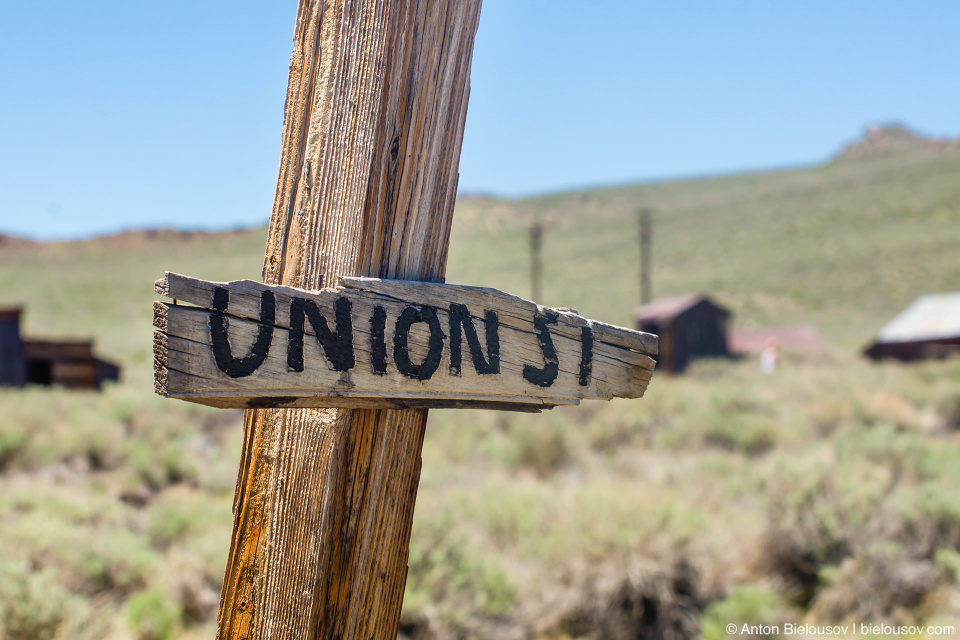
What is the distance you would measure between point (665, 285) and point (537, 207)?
144ft

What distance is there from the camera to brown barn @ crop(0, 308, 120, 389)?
14.7 m

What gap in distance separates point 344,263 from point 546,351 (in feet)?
1.33

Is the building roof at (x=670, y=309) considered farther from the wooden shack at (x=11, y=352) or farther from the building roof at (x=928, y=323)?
the wooden shack at (x=11, y=352)

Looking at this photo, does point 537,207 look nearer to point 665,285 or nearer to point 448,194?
point 665,285

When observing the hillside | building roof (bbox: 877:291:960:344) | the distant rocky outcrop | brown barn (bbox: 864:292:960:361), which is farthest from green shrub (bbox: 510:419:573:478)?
the distant rocky outcrop

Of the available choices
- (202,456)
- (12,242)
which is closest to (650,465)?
(202,456)

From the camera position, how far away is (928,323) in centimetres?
2659

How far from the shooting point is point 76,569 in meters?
4.57

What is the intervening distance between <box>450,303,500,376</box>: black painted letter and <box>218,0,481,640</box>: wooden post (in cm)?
12

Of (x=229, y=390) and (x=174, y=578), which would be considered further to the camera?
(x=174, y=578)

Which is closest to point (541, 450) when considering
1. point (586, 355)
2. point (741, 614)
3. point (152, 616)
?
point (741, 614)

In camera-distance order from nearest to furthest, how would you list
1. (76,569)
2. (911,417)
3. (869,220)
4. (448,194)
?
(448,194)
(76,569)
(911,417)
(869,220)

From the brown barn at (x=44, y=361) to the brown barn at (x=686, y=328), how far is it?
722 inches

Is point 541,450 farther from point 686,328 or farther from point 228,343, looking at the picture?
point 686,328
